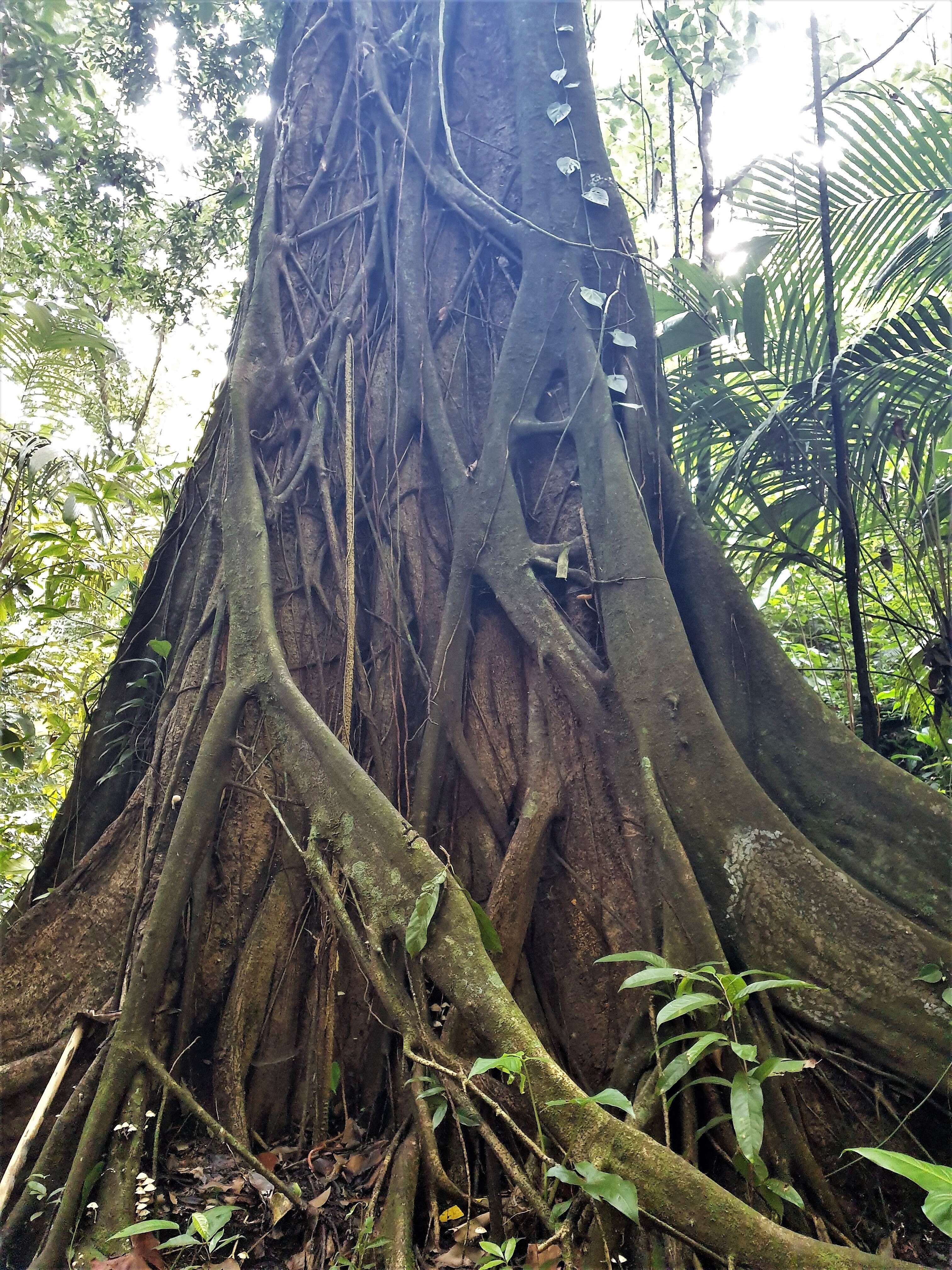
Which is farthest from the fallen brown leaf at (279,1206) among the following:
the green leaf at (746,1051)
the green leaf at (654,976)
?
the green leaf at (746,1051)

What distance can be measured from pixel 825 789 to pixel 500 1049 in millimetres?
1234

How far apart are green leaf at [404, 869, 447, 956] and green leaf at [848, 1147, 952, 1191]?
0.93m

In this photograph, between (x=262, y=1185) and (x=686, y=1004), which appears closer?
(x=686, y=1004)

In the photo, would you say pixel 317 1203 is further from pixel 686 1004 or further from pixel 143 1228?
pixel 686 1004

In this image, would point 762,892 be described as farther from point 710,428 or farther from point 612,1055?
point 710,428

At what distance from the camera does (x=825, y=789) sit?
2.36 meters

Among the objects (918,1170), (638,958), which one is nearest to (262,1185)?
(638,958)

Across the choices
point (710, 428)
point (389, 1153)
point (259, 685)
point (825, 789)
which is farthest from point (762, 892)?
point (710, 428)

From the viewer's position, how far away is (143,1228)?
161cm

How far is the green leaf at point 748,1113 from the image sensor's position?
1.42 m

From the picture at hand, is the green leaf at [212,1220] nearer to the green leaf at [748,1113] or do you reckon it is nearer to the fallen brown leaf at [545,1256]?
the fallen brown leaf at [545,1256]

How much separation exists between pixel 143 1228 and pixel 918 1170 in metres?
1.43

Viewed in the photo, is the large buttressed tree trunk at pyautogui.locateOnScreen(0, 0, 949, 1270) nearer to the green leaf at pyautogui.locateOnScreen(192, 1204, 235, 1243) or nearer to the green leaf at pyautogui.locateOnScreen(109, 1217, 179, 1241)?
the green leaf at pyautogui.locateOnScreen(109, 1217, 179, 1241)

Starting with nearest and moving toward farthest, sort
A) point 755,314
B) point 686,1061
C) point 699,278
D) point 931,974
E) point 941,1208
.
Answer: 1. point 941,1208
2. point 686,1061
3. point 931,974
4. point 755,314
5. point 699,278
